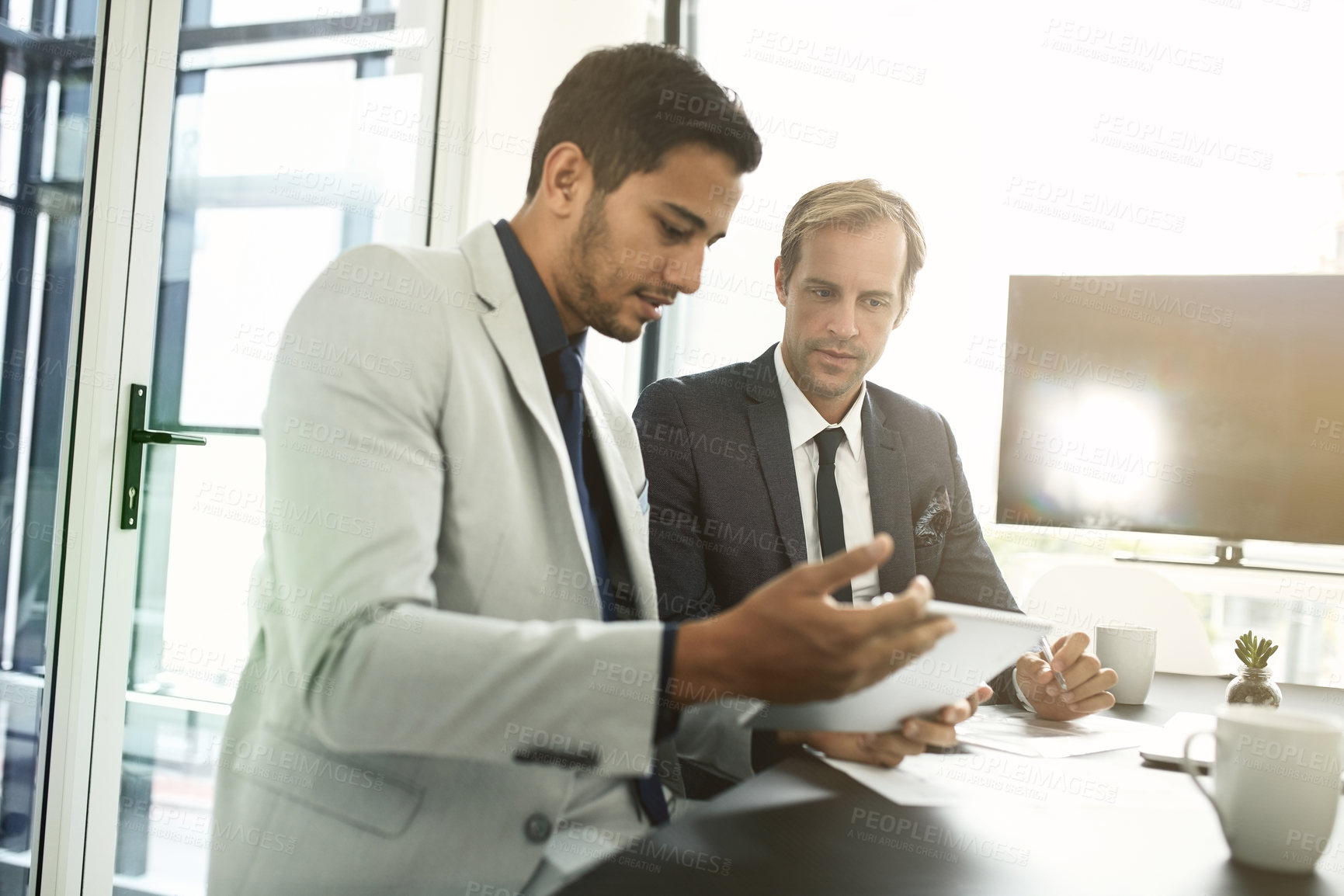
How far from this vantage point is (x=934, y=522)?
1791 millimetres

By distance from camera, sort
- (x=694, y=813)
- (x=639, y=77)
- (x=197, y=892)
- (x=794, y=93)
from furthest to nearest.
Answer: (x=794, y=93) < (x=197, y=892) < (x=639, y=77) < (x=694, y=813)

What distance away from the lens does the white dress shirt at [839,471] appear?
171cm

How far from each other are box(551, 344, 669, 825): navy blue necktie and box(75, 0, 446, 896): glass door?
997mm

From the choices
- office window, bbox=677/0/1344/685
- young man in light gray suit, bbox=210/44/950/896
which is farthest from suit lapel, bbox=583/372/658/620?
office window, bbox=677/0/1344/685

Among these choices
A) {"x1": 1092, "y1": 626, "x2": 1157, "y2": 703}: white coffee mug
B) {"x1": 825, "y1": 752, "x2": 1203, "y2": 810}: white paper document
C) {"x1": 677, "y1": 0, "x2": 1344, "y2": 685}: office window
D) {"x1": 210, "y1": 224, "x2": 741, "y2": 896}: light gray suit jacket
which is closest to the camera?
{"x1": 210, "y1": 224, "x2": 741, "y2": 896}: light gray suit jacket

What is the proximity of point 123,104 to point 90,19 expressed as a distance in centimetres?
15

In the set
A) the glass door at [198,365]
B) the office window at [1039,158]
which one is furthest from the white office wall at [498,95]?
the office window at [1039,158]

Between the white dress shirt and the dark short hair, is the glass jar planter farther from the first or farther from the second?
the dark short hair

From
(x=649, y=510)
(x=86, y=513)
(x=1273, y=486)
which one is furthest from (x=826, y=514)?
(x=1273, y=486)

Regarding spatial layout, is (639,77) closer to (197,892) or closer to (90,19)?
(90,19)

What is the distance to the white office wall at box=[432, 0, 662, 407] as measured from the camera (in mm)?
2857

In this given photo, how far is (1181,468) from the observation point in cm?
287

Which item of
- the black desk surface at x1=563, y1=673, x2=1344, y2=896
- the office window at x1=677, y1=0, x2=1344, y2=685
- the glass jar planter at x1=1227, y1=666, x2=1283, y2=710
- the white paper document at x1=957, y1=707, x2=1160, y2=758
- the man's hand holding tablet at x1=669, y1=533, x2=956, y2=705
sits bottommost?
the white paper document at x1=957, y1=707, x2=1160, y2=758

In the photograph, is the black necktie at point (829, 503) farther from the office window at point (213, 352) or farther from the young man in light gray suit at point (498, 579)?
the office window at point (213, 352)
